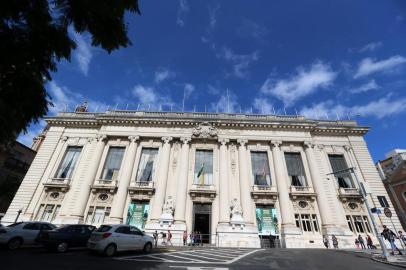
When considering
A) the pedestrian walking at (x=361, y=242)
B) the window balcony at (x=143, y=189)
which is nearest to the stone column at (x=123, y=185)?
the window balcony at (x=143, y=189)

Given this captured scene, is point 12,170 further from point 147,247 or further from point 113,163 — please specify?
point 147,247

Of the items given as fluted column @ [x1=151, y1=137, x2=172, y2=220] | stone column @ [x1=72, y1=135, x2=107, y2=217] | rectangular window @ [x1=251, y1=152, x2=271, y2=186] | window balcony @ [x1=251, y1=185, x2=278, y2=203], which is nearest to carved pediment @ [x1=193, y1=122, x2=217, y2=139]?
fluted column @ [x1=151, y1=137, x2=172, y2=220]

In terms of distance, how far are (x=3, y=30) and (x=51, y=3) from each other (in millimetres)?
996

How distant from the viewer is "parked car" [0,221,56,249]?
37.8 ft

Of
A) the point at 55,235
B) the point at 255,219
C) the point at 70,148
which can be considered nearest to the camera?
the point at 55,235

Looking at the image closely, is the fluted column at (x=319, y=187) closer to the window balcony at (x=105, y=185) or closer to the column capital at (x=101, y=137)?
the window balcony at (x=105, y=185)

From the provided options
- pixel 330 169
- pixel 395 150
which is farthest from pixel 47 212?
pixel 395 150

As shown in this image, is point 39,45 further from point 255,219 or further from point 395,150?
point 395,150

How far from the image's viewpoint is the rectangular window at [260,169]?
2445 cm

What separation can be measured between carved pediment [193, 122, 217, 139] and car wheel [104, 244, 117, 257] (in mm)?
17222

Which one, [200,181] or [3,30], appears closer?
[3,30]

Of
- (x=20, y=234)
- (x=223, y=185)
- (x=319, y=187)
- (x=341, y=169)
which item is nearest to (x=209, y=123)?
(x=223, y=185)

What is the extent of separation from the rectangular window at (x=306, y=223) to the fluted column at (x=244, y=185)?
550 cm

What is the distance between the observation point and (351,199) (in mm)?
23391
